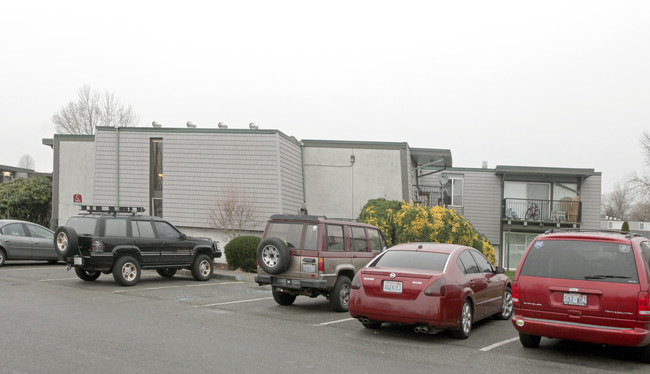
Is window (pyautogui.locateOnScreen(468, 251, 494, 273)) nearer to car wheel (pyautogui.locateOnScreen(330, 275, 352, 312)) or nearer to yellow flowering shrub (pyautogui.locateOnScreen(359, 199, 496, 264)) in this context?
car wheel (pyautogui.locateOnScreen(330, 275, 352, 312))

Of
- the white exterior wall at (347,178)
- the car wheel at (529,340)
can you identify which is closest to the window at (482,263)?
the car wheel at (529,340)

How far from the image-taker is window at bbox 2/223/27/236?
1786cm

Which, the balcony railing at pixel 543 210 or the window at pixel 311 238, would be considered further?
the balcony railing at pixel 543 210

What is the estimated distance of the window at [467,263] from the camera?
9.32 metres

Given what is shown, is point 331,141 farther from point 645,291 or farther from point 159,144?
point 645,291

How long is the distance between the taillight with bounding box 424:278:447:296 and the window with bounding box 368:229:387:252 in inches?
173

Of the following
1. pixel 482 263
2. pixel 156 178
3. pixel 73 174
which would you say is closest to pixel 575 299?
pixel 482 263

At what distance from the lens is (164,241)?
15.0m

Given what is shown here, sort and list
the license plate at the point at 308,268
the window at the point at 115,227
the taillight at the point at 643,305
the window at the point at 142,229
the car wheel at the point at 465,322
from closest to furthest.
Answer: the taillight at the point at 643,305, the car wheel at the point at 465,322, the license plate at the point at 308,268, the window at the point at 115,227, the window at the point at 142,229

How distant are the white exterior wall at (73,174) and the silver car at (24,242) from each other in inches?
314

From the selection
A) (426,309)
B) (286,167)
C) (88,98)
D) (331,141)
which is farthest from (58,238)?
(88,98)

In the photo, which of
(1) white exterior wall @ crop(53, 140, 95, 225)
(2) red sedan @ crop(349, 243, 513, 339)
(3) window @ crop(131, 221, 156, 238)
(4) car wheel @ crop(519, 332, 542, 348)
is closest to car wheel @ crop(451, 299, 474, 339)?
(2) red sedan @ crop(349, 243, 513, 339)

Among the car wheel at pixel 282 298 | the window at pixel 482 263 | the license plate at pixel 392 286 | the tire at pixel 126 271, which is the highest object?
the window at pixel 482 263

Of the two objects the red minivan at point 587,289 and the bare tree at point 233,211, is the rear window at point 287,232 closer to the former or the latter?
the red minivan at point 587,289
